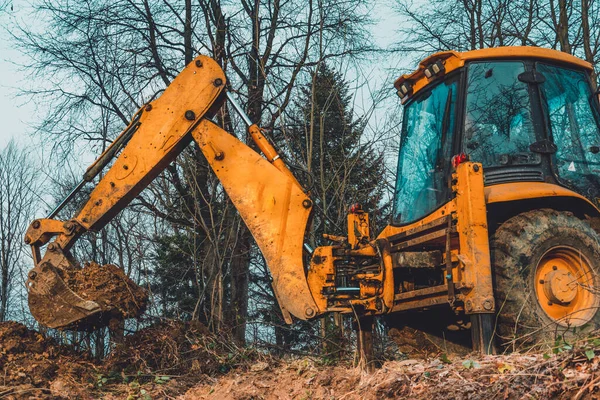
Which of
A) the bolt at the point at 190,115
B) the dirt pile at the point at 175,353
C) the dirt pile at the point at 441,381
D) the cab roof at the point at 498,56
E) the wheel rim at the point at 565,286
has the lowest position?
the dirt pile at the point at 441,381

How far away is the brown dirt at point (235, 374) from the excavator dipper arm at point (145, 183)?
369 millimetres

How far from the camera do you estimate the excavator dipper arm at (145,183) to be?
5.96 m

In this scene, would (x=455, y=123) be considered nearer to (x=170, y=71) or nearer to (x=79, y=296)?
(x=79, y=296)

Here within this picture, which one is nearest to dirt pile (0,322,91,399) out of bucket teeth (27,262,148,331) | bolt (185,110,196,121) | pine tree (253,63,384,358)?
bucket teeth (27,262,148,331)

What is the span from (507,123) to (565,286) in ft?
4.66

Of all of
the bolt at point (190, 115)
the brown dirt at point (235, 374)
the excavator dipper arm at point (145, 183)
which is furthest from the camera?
the bolt at point (190, 115)

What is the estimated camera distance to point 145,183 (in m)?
6.50

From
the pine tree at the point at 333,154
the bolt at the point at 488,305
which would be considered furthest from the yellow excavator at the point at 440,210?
the pine tree at the point at 333,154

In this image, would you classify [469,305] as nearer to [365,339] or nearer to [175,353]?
[365,339]

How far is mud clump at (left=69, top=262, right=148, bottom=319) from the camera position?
6.39 m

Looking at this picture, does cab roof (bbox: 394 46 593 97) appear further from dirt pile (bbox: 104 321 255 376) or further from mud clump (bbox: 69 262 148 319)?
mud clump (bbox: 69 262 148 319)

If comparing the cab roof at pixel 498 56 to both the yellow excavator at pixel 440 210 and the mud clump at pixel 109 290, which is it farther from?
the mud clump at pixel 109 290

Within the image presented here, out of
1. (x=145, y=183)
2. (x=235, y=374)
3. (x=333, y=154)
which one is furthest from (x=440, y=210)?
(x=333, y=154)

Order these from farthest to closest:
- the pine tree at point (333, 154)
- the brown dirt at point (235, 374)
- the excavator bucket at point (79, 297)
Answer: the pine tree at point (333, 154) < the excavator bucket at point (79, 297) < the brown dirt at point (235, 374)
